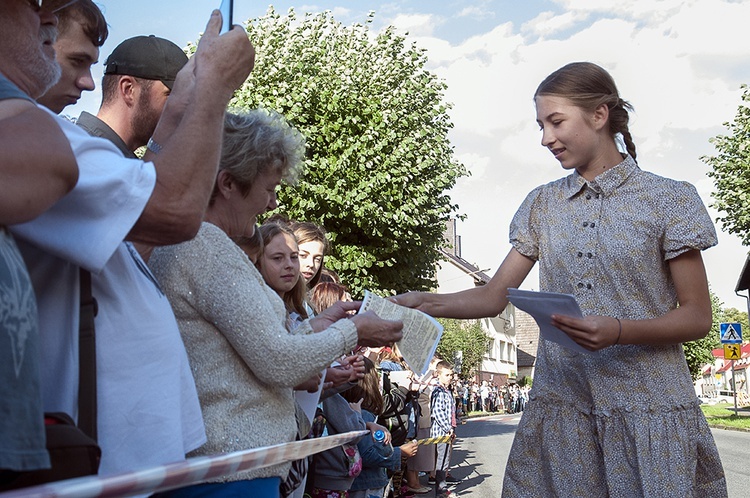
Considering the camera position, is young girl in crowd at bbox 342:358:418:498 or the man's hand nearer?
the man's hand

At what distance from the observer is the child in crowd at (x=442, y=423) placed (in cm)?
1200

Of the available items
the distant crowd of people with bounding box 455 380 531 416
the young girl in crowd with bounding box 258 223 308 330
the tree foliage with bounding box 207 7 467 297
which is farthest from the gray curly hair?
the distant crowd of people with bounding box 455 380 531 416

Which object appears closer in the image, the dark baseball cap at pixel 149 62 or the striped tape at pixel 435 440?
the dark baseball cap at pixel 149 62

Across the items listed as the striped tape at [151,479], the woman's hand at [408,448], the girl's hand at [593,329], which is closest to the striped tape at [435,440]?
the woman's hand at [408,448]

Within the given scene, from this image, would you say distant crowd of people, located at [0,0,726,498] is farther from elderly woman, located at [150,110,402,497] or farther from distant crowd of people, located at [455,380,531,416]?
distant crowd of people, located at [455,380,531,416]

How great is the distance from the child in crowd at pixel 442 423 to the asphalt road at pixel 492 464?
0.61 feet

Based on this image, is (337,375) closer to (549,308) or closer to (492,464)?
(549,308)

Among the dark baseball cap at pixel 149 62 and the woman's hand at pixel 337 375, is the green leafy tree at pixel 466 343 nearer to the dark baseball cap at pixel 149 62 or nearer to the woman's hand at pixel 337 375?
the woman's hand at pixel 337 375

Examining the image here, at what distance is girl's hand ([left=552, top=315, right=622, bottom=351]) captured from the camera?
2.90 metres

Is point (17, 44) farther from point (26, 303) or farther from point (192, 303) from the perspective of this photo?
point (192, 303)

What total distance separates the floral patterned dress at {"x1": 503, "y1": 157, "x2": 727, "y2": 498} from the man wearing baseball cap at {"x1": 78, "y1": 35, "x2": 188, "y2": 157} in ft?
5.92

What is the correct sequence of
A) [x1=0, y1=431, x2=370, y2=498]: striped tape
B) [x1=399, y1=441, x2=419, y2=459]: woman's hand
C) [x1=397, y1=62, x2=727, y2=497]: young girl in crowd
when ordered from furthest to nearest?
[x1=399, y1=441, x2=419, y2=459]: woman's hand
[x1=397, y1=62, x2=727, y2=497]: young girl in crowd
[x1=0, y1=431, x2=370, y2=498]: striped tape

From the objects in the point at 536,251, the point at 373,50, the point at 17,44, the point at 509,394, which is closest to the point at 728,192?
the point at 373,50

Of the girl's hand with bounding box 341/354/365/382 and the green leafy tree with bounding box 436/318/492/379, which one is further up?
the green leafy tree with bounding box 436/318/492/379
